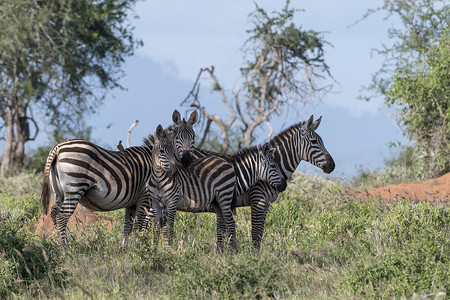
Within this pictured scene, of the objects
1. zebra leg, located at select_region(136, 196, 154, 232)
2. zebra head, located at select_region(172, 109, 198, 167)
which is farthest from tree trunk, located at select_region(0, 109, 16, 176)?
zebra head, located at select_region(172, 109, 198, 167)

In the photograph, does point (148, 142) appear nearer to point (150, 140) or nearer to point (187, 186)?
point (150, 140)

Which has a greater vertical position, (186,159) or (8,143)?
(8,143)

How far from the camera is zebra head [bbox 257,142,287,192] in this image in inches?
374

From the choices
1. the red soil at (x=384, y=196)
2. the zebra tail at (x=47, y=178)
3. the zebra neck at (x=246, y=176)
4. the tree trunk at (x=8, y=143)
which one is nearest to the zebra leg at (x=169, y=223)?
Result: the zebra neck at (x=246, y=176)

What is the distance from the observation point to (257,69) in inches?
1139

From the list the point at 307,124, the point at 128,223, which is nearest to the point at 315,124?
the point at 307,124

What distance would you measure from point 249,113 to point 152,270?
21.4m

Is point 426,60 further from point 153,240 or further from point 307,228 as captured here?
point 153,240

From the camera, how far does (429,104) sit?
20703 mm

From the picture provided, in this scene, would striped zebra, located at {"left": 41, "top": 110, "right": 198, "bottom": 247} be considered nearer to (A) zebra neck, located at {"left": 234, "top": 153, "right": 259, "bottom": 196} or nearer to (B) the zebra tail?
(B) the zebra tail

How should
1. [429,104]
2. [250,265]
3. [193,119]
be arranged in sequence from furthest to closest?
1. [429,104]
2. [193,119]
3. [250,265]

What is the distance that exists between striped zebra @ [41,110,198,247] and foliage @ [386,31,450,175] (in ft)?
41.9

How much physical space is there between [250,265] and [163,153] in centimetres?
259

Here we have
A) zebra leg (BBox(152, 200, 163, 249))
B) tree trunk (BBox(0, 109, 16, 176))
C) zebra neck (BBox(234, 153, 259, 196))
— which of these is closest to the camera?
zebra leg (BBox(152, 200, 163, 249))
